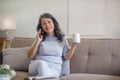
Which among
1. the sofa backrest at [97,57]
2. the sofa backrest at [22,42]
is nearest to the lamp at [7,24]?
the sofa backrest at [22,42]

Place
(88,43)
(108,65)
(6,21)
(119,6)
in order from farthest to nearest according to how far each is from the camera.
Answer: (119,6)
(6,21)
(88,43)
(108,65)

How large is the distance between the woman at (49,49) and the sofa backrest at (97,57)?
144 millimetres

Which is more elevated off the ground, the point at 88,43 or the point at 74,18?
the point at 74,18

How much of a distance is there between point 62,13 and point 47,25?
1.81m

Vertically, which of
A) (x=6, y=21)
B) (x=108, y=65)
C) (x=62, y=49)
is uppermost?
(x=6, y=21)

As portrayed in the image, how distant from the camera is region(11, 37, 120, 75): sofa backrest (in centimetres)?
251

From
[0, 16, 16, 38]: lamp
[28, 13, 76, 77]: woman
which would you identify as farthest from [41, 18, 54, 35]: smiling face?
[0, 16, 16, 38]: lamp

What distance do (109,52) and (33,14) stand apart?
2.25m

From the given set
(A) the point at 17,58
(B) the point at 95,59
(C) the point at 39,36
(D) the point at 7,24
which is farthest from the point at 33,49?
(D) the point at 7,24

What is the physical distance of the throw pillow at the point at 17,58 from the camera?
265 centimetres

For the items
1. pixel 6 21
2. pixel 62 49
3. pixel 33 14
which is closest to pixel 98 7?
pixel 33 14

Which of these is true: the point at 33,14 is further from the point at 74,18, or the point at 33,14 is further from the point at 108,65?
the point at 108,65

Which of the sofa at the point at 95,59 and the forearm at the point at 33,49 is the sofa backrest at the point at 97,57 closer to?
the sofa at the point at 95,59

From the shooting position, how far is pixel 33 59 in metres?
2.60
